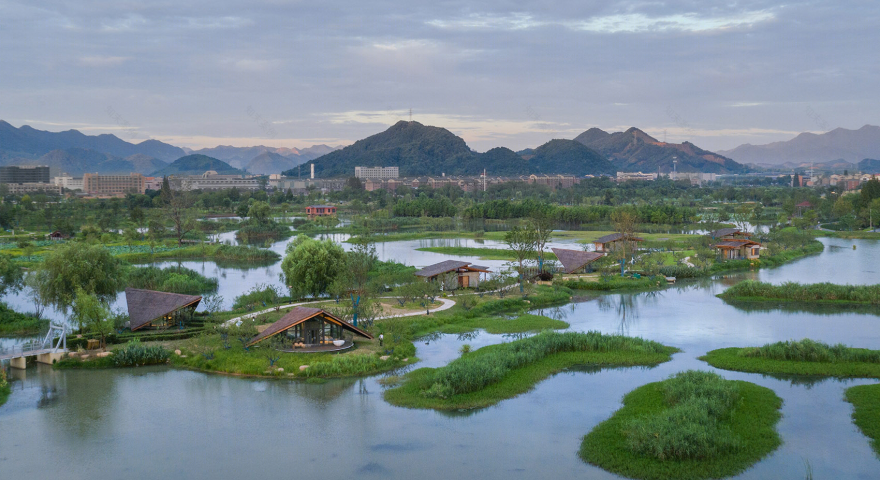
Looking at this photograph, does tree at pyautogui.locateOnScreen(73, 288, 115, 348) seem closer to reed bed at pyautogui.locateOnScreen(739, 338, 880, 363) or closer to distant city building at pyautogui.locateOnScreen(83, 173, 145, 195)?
reed bed at pyautogui.locateOnScreen(739, 338, 880, 363)

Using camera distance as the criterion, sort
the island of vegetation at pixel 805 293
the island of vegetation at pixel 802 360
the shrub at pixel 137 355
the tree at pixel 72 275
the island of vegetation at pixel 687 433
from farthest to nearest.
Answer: the island of vegetation at pixel 805 293
the tree at pixel 72 275
the shrub at pixel 137 355
the island of vegetation at pixel 802 360
the island of vegetation at pixel 687 433

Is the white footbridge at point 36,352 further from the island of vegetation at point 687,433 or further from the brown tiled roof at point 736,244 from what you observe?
the brown tiled roof at point 736,244

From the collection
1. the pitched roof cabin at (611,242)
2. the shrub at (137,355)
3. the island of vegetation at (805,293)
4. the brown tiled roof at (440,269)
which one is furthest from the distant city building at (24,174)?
the island of vegetation at (805,293)

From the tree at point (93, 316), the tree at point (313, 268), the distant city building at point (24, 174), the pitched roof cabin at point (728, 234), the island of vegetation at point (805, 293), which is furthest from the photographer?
the distant city building at point (24, 174)

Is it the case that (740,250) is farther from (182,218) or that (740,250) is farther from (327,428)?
(182,218)

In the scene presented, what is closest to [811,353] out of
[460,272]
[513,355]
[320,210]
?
[513,355]

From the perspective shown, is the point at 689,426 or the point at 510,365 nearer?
the point at 689,426

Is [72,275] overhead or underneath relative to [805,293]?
overhead

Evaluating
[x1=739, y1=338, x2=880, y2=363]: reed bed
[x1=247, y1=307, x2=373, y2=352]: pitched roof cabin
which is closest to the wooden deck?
[x1=247, y1=307, x2=373, y2=352]: pitched roof cabin
